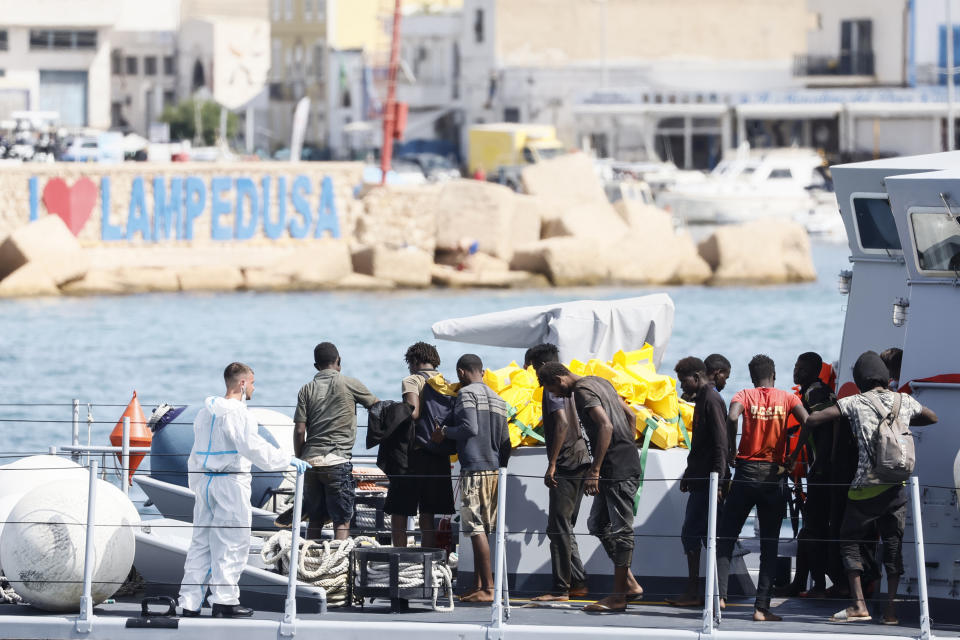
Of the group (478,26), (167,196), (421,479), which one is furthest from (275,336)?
(478,26)

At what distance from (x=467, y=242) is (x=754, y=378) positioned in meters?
39.0

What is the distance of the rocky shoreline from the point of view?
4459cm

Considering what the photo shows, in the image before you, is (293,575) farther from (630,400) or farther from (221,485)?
(630,400)

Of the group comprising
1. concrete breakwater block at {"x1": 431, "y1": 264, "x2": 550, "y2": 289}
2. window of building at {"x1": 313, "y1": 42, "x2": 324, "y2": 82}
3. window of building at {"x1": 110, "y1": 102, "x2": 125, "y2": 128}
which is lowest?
concrete breakwater block at {"x1": 431, "y1": 264, "x2": 550, "y2": 289}

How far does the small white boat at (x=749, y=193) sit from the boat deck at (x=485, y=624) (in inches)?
2022

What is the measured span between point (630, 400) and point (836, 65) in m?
63.9

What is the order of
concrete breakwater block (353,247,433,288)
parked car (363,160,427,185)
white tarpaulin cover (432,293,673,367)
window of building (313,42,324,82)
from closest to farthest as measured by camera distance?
white tarpaulin cover (432,293,673,367), concrete breakwater block (353,247,433,288), parked car (363,160,427,185), window of building (313,42,324,82)

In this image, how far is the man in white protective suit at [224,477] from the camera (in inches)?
360

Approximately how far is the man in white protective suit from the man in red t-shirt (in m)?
2.48

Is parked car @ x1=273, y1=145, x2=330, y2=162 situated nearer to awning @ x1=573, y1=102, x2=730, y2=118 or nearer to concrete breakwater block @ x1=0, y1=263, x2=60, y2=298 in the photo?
awning @ x1=573, y1=102, x2=730, y2=118

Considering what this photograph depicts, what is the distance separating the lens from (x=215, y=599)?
9.48 metres

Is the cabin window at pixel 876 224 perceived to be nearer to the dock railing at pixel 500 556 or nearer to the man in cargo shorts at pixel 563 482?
the man in cargo shorts at pixel 563 482

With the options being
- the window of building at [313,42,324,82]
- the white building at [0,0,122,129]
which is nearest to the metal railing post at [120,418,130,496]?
the white building at [0,0,122,129]

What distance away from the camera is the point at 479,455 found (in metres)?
9.87
